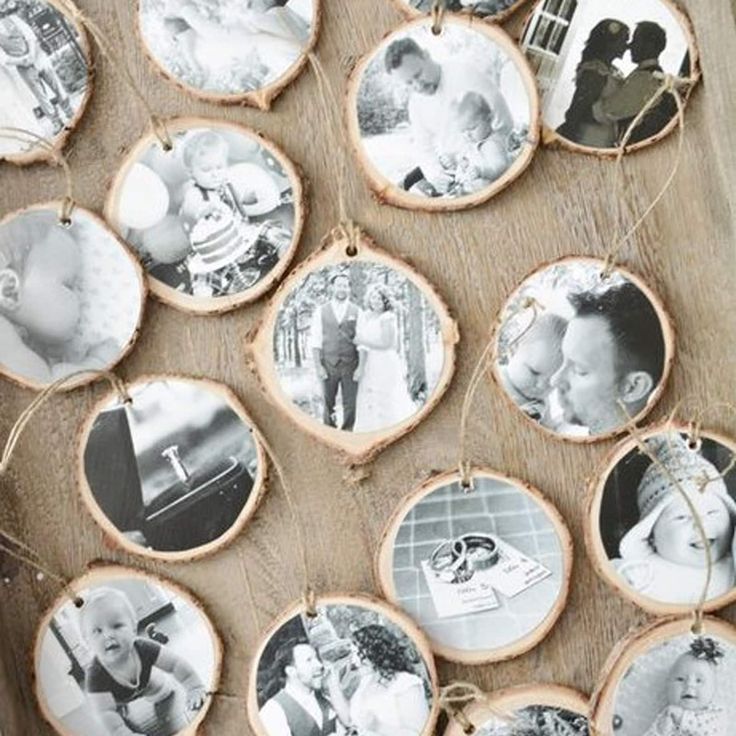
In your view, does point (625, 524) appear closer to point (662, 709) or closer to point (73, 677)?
point (662, 709)

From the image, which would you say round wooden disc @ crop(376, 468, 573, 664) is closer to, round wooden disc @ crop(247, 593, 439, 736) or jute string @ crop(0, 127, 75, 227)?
round wooden disc @ crop(247, 593, 439, 736)

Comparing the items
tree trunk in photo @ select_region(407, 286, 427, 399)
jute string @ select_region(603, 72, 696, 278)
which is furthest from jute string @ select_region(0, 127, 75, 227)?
jute string @ select_region(603, 72, 696, 278)

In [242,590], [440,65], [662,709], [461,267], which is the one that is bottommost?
[662,709]

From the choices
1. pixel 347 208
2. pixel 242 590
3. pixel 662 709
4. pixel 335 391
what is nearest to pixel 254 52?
pixel 347 208

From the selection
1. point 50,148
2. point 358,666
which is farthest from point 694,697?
point 50,148

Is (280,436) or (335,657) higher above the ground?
(280,436)

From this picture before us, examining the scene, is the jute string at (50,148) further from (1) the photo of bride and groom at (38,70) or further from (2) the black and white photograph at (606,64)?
(2) the black and white photograph at (606,64)
